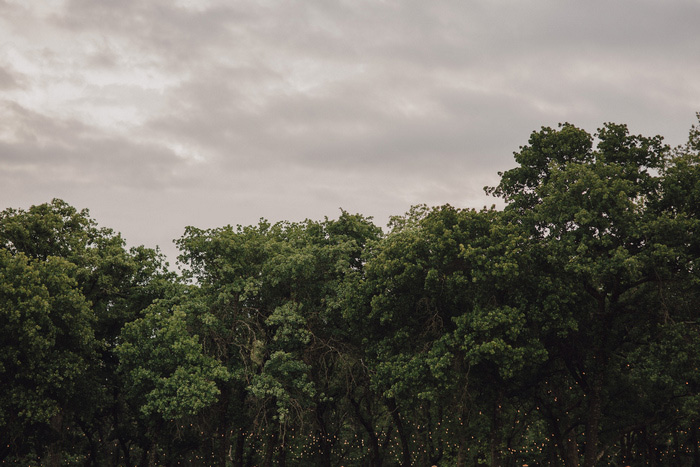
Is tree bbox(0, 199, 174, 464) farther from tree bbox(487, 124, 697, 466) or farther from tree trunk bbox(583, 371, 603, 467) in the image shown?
tree trunk bbox(583, 371, 603, 467)

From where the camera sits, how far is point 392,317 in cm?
2648

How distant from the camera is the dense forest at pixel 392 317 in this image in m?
23.5

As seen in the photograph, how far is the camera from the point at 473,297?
25328mm

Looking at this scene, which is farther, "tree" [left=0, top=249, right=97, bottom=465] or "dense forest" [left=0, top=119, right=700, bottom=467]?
"tree" [left=0, top=249, right=97, bottom=465]

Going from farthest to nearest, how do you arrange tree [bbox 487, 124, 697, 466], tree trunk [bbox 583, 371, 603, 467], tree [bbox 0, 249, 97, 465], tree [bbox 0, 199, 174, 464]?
1. tree [bbox 0, 199, 174, 464]
2. tree [bbox 0, 249, 97, 465]
3. tree trunk [bbox 583, 371, 603, 467]
4. tree [bbox 487, 124, 697, 466]

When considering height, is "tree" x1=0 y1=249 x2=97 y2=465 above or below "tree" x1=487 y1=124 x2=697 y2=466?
below

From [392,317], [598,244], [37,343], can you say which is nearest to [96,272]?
[37,343]

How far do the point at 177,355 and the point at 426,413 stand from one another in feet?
48.9

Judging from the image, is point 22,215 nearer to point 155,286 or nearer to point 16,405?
point 155,286

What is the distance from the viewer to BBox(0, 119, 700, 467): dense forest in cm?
2353

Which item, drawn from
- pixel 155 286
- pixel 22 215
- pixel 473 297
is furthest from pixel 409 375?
pixel 22 215

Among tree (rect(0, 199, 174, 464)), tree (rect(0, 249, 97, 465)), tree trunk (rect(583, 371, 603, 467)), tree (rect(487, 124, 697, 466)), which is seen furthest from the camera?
tree (rect(0, 199, 174, 464))

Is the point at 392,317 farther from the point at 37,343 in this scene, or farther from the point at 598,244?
the point at 37,343

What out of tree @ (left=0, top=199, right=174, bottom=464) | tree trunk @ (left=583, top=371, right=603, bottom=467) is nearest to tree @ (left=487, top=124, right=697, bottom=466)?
tree trunk @ (left=583, top=371, right=603, bottom=467)
